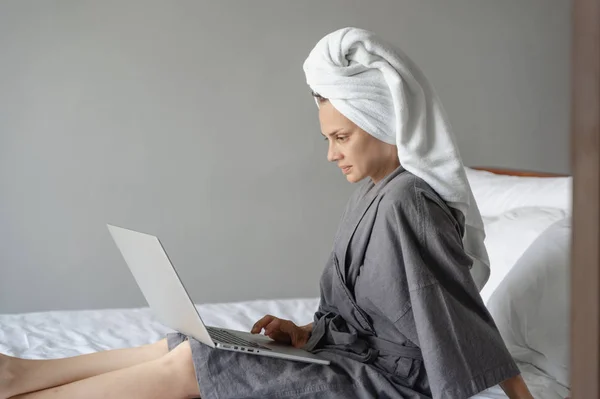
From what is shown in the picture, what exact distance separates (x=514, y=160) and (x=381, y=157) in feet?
4.66

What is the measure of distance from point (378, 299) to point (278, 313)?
29.7 inches

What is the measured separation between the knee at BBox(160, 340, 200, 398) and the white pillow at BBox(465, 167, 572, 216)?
43.3 inches

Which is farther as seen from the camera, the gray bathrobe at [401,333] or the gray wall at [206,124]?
the gray wall at [206,124]

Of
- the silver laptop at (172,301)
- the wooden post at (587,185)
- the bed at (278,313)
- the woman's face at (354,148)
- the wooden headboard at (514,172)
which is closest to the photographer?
the wooden post at (587,185)

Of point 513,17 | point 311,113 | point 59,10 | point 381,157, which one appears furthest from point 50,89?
point 513,17

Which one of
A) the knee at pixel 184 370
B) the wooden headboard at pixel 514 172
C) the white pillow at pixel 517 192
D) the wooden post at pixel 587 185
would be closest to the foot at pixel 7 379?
the knee at pixel 184 370

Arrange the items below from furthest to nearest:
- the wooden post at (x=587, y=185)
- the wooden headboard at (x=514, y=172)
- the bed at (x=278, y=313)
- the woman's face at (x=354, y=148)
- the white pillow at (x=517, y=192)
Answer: the wooden headboard at (x=514, y=172), the white pillow at (x=517, y=192), the bed at (x=278, y=313), the woman's face at (x=354, y=148), the wooden post at (x=587, y=185)

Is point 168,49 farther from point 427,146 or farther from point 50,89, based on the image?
point 427,146

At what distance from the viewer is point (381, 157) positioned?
1556mm

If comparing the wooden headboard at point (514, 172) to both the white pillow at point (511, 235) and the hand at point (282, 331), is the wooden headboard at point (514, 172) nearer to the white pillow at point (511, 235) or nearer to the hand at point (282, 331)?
the white pillow at point (511, 235)

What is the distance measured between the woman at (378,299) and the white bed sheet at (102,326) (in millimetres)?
331

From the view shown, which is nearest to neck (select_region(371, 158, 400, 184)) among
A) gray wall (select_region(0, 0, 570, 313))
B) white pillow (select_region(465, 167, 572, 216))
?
white pillow (select_region(465, 167, 572, 216))

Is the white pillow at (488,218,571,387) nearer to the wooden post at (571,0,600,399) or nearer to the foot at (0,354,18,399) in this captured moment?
the foot at (0,354,18,399)

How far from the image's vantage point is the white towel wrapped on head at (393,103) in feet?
4.75
